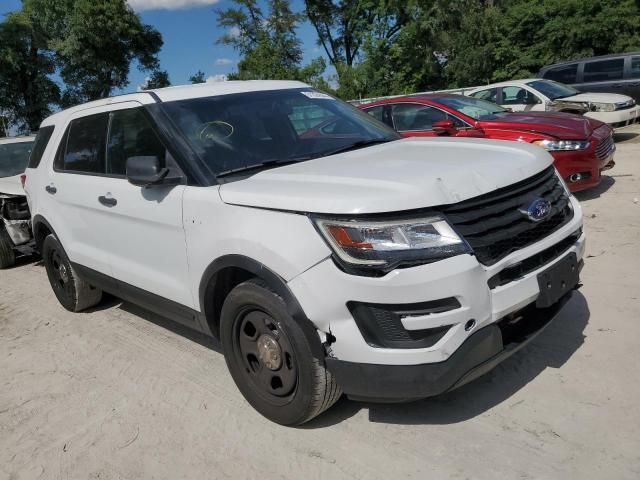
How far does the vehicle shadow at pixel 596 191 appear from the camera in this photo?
739 centimetres

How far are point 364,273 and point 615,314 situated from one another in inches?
94.8

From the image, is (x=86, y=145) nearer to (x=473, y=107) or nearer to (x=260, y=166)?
(x=260, y=166)

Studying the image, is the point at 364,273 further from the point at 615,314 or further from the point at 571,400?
the point at 615,314

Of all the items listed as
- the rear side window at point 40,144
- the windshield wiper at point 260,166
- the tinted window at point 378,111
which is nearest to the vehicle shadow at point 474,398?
the windshield wiper at point 260,166

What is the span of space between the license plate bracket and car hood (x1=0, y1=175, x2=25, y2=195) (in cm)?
603

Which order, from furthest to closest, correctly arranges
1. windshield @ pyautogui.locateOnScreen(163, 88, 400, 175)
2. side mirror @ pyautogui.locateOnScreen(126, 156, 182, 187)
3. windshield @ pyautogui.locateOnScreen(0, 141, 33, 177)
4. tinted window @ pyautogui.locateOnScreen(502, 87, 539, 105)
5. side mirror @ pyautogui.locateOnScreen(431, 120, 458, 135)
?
tinted window @ pyautogui.locateOnScreen(502, 87, 539, 105), windshield @ pyautogui.locateOnScreen(0, 141, 33, 177), side mirror @ pyautogui.locateOnScreen(431, 120, 458, 135), windshield @ pyautogui.locateOnScreen(163, 88, 400, 175), side mirror @ pyautogui.locateOnScreen(126, 156, 182, 187)

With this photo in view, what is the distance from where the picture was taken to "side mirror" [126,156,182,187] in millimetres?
3244

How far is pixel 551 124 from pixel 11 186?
6746mm

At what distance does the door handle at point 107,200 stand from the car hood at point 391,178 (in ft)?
4.02

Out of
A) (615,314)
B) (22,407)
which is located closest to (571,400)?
(615,314)

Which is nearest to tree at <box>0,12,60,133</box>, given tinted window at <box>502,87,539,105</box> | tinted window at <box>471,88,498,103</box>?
tinted window at <box>471,88,498,103</box>

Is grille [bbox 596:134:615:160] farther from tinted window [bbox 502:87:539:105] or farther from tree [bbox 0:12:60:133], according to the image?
tree [bbox 0:12:60:133]

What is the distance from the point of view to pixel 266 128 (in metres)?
3.69

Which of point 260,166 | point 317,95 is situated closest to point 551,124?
point 317,95
